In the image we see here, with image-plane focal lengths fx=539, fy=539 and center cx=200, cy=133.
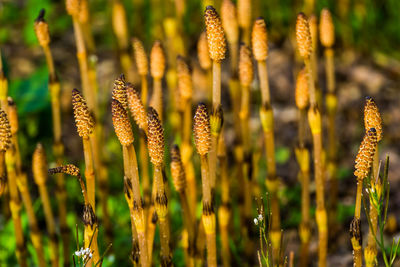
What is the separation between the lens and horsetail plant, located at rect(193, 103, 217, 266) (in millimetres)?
1255

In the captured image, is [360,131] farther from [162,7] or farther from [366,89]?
[162,7]

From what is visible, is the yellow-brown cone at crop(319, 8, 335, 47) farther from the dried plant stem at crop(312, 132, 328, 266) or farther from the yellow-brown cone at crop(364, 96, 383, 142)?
the yellow-brown cone at crop(364, 96, 383, 142)

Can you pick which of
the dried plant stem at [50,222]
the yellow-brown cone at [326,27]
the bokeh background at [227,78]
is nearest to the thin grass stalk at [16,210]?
the dried plant stem at [50,222]

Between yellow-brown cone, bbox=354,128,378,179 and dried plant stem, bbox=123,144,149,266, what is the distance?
0.52m

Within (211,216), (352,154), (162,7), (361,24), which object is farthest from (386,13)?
(211,216)

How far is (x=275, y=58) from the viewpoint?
3205 mm

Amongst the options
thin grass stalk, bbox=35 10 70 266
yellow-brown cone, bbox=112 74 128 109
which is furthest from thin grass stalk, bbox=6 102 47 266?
yellow-brown cone, bbox=112 74 128 109

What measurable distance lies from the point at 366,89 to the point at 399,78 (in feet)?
0.63

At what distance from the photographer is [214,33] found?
1.29 m

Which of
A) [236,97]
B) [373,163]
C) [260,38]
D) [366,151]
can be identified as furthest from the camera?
[236,97]

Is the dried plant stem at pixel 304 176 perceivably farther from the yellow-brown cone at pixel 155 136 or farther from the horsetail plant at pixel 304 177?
the yellow-brown cone at pixel 155 136

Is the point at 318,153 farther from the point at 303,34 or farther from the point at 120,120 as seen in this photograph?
the point at 120,120

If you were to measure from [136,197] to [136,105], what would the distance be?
0.81 feet

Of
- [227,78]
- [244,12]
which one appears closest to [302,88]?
[244,12]
